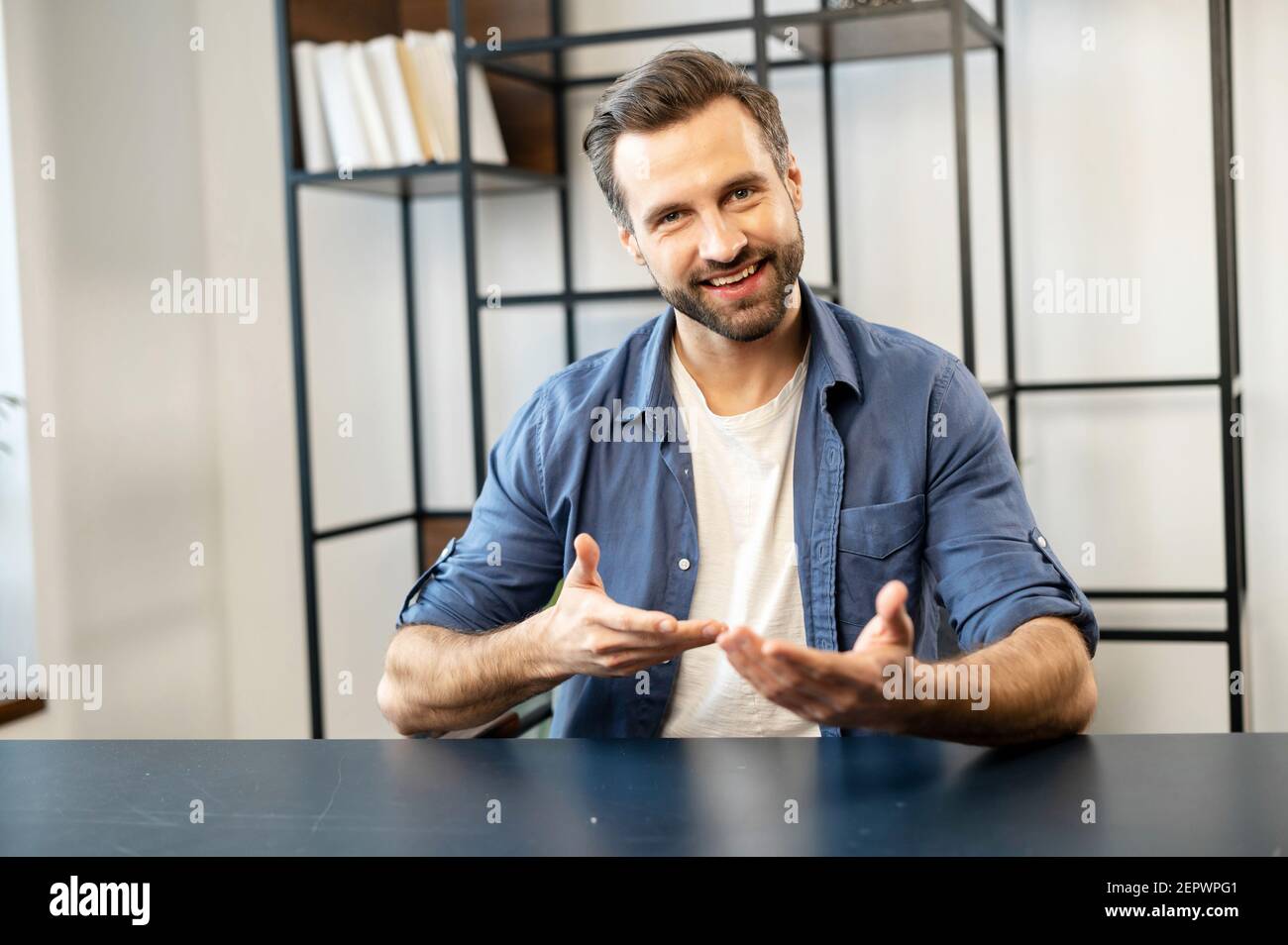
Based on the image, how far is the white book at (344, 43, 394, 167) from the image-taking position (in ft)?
9.36

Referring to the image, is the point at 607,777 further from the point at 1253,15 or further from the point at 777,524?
the point at 1253,15

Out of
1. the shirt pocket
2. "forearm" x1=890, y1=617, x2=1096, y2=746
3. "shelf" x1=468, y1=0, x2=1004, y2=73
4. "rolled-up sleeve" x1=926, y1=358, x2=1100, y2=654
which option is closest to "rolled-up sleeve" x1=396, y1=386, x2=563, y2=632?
the shirt pocket

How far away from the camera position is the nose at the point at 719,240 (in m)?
1.57

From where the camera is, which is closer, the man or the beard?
the man

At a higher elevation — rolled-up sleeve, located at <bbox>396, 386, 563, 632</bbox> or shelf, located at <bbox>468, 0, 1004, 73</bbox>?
shelf, located at <bbox>468, 0, 1004, 73</bbox>

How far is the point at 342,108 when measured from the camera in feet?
9.39

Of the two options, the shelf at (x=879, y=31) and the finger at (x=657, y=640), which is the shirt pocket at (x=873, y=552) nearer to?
the finger at (x=657, y=640)

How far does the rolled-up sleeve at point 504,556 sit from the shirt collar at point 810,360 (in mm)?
140

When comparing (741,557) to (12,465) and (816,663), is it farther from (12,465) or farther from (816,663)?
(12,465)

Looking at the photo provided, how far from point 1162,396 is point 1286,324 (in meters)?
0.28

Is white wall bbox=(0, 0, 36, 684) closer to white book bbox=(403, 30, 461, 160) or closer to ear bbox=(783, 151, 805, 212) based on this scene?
white book bbox=(403, 30, 461, 160)

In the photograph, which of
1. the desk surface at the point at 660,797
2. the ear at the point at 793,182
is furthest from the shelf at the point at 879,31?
the desk surface at the point at 660,797

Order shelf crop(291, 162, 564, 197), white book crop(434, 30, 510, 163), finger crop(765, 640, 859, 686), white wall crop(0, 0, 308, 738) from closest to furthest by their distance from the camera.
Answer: finger crop(765, 640, 859, 686), white wall crop(0, 0, 308, 738), shelf crop(291, 162, 564, 197), white book crop(434, 30, 510, 163)

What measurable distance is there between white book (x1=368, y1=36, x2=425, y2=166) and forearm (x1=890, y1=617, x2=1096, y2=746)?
77.1 inches
